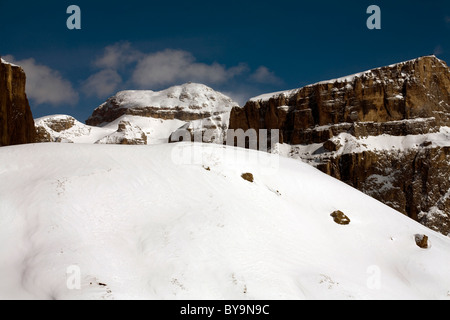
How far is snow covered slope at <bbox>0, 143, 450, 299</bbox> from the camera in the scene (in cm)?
1384

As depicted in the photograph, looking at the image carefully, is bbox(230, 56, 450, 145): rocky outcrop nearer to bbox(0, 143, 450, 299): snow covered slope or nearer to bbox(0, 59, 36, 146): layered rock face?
bbox(0, 59, 36, 146): layered rock face

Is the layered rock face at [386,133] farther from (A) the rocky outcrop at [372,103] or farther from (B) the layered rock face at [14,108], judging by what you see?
(B) the layered rock face at [14,108]

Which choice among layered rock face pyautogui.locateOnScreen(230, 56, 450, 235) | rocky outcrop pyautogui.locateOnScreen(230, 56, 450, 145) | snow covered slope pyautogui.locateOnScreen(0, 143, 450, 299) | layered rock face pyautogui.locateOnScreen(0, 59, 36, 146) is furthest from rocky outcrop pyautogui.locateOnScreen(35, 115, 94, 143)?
snow covered slope pyautogui.locateOnScreen(0, 143, 450, 299)

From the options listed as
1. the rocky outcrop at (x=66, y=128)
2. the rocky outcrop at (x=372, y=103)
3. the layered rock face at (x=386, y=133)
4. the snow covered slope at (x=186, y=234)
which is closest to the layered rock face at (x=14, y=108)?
the snow covered slope at (x=186, y=234)

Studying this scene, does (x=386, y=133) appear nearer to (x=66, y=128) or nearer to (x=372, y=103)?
(x=372, y=103)

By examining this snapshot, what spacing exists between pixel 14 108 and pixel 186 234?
3919 centimetres

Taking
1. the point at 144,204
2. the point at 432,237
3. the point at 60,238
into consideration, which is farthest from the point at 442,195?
the point at 60,238

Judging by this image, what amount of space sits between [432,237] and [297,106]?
3060 inches

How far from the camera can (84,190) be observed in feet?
59.8

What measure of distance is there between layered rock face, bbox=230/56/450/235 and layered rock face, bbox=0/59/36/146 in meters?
60.8

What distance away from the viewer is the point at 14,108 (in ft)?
149

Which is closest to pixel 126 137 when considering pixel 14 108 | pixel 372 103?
pixel 372 103
